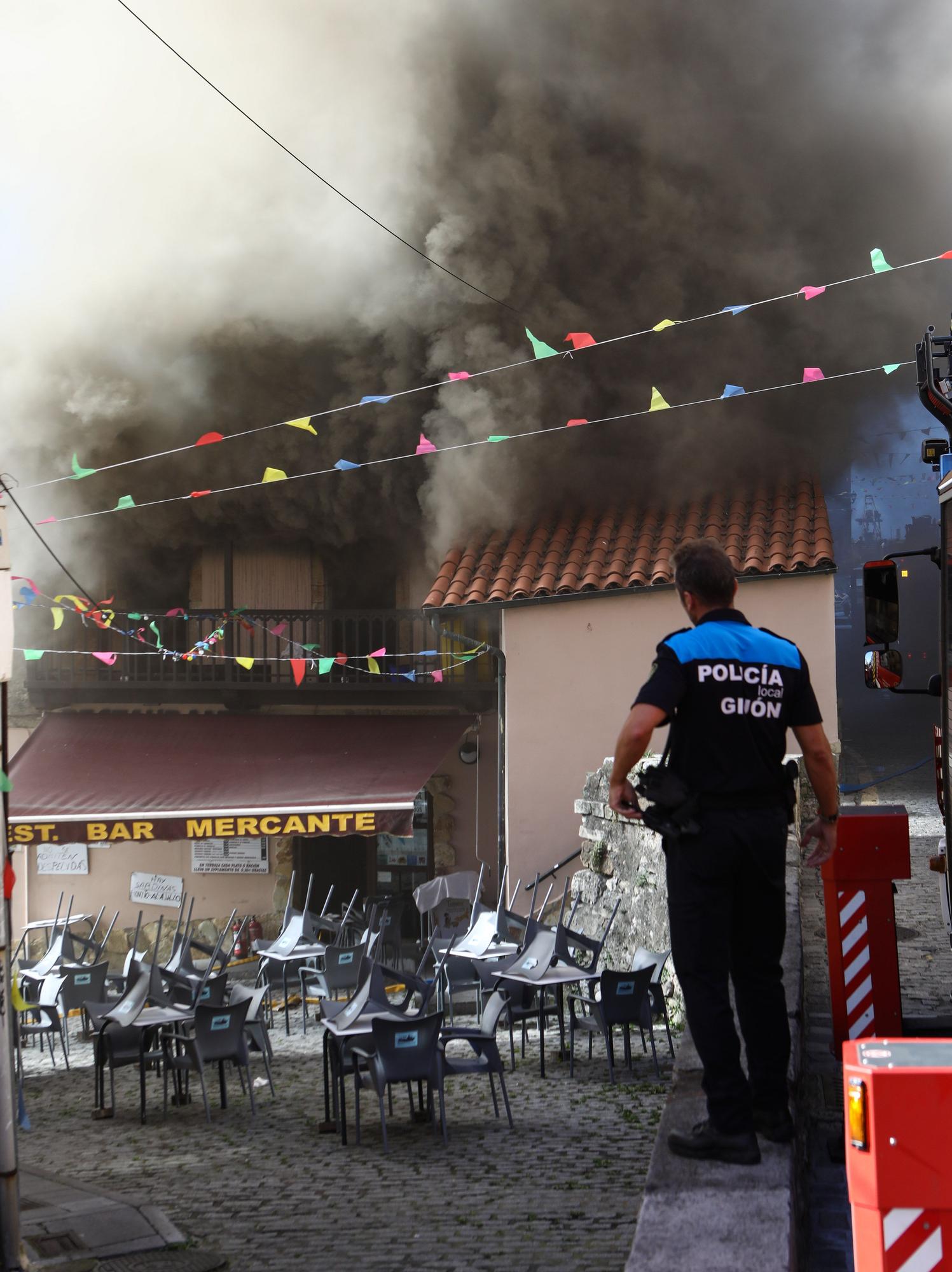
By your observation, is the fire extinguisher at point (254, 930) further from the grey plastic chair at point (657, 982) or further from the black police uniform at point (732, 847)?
the black police uniform at point (732, 847)

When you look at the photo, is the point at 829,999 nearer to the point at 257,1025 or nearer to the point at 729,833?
the point at 257,1025

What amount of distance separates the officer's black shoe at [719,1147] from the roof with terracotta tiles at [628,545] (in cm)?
1102

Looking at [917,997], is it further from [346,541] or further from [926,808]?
[346,541]

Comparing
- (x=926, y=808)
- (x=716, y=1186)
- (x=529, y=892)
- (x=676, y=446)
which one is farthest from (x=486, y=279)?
(x=716, y=1186)

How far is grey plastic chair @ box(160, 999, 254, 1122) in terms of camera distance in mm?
8727

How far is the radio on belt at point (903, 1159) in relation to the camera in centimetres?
216

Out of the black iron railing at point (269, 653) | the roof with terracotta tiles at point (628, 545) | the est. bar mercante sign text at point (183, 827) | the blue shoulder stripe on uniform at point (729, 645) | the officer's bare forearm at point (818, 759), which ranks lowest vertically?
the est. bar mercante sign text at point (183, 827)

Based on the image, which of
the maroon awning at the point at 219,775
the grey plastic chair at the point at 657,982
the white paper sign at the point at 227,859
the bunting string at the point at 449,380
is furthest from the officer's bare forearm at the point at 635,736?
the white paper sign at the point at 227,859

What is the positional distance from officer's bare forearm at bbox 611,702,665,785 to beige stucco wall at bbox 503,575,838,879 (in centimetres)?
1131

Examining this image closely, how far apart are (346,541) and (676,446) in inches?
203

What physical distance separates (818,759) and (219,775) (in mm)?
12747

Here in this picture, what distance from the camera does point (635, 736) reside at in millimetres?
3465

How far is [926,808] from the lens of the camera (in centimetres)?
1689

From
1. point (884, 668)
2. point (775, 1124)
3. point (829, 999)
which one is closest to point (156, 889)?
point (829, 999)
